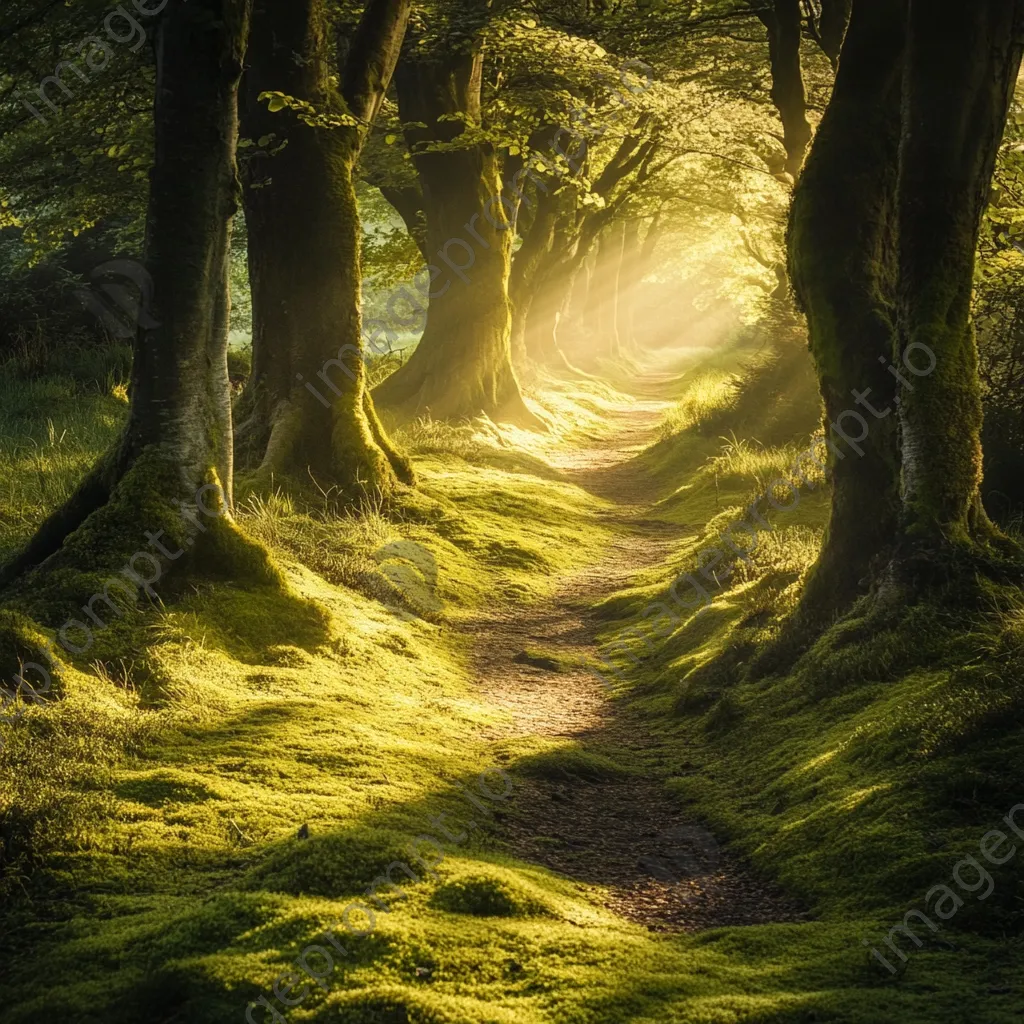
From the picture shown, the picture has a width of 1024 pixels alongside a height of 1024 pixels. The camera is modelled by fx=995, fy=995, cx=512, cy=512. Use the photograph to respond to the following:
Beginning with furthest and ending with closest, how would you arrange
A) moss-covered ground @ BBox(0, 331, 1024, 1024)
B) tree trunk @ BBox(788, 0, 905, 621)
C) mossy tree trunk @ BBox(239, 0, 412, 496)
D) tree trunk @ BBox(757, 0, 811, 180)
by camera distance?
tree trunk @ BBox(757, 0, 811, 180)
mossy tree trunk @ BBox(239, 0, 412, 496)
tree trunk @ BBox(788, 0, 905, 621)
moss-covered ground @ BBox(0, 331, 1024, 1024)

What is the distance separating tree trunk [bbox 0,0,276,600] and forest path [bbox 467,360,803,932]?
2724 millimetres

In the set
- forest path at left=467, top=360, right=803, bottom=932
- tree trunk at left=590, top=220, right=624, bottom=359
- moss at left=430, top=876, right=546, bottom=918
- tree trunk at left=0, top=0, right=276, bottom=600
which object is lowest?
forest path at left=467, top=360, right=803, bottom=932

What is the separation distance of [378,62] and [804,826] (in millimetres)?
11024

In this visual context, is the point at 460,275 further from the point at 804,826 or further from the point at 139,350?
the point at 804,826

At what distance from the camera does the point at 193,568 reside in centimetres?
785

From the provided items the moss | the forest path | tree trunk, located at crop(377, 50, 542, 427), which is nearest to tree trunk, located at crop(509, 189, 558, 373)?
tree trunk, located at crop(377, 50, 542, 427)

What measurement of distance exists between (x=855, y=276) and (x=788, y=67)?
6302 mm

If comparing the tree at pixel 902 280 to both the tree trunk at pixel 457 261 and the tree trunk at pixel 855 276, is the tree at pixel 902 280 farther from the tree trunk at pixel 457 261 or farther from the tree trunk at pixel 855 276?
the tree trunk at pixel 457 261

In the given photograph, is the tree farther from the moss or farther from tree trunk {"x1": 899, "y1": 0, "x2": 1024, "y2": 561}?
the moss

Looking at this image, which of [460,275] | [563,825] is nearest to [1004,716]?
[563,825]

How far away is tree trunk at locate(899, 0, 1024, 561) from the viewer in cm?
699

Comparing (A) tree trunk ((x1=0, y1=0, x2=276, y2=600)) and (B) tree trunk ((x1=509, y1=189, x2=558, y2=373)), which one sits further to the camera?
(B) tree trunk ((x1=509, y1=189, x2=558, y2=373))

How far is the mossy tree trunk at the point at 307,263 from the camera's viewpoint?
1209 centimetres

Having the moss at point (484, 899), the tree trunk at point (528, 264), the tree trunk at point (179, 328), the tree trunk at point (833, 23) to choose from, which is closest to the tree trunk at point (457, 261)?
the tree trunk at point (833, 23)
